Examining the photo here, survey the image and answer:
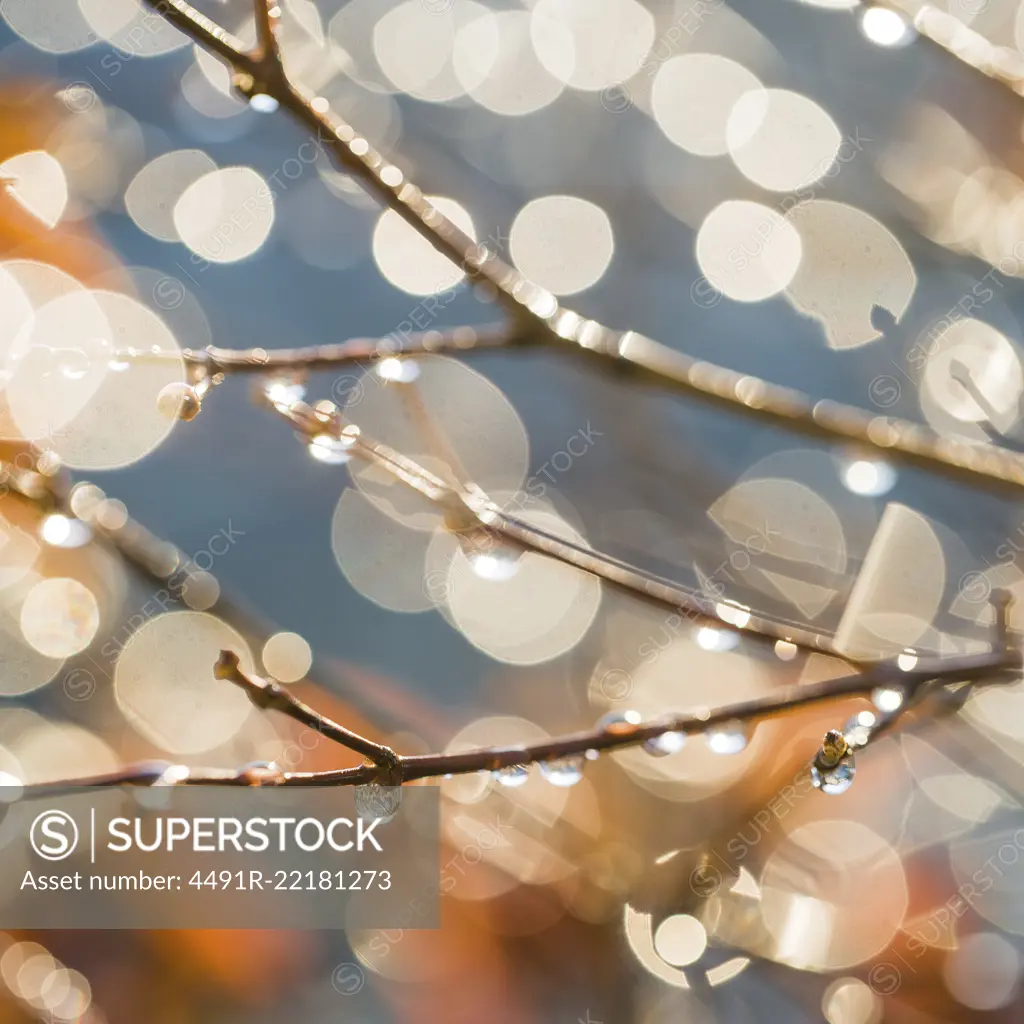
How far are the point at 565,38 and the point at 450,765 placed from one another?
219cm

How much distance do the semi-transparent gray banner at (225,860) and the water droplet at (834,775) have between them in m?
1.09

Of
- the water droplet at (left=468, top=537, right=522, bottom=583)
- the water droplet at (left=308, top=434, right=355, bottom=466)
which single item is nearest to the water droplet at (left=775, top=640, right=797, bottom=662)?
the water droplet at (left=468, top=537, right=522, bottom=583)

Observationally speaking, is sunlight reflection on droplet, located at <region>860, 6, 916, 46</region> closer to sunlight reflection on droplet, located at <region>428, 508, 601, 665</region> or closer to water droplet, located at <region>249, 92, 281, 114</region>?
water droplet, located at <region>249, 92, 281, 114</region>

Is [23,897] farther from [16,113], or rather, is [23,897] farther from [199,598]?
[16,113]

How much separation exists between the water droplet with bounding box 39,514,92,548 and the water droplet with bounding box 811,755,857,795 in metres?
0.95

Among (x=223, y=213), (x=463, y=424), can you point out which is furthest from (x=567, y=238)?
(x=223, y=213)

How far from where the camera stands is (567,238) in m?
2.29

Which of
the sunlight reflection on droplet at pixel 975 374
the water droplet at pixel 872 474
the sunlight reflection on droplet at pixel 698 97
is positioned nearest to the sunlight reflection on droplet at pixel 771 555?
the water droplet at pixel 872 474

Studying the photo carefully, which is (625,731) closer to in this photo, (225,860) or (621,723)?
(621,723)

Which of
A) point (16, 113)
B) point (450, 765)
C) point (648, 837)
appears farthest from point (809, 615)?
point (16, 113)

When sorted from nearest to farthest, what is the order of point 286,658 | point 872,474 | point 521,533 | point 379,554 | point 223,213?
point 521,533 < point 872,474 < point 286,658 < point 223,213 < point 379,554

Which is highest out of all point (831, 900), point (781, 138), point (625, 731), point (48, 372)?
point (781, 138)

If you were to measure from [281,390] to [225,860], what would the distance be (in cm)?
121

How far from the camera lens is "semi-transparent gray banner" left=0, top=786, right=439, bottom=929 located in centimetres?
183
